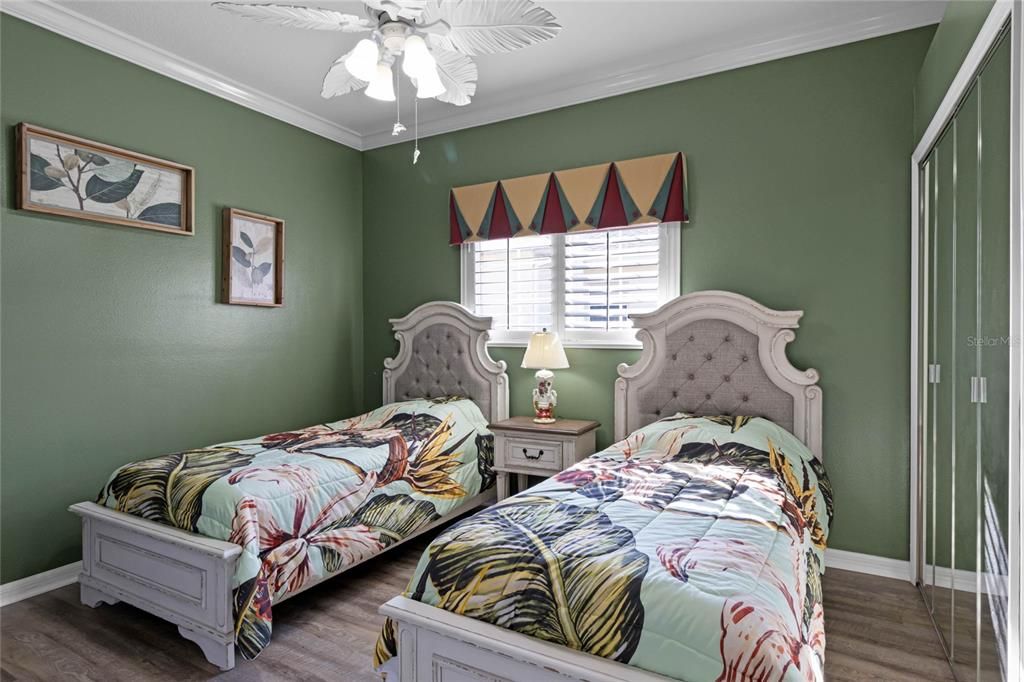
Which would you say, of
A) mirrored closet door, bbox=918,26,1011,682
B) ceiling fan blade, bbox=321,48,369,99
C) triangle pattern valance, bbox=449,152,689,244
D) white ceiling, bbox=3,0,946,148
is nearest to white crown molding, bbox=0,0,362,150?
white ceiling, bbox=3,0,946,148

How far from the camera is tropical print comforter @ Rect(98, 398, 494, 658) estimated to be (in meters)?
2.27

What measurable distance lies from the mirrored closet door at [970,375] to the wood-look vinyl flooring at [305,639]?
16 cm

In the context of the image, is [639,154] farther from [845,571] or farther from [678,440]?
[845,571]

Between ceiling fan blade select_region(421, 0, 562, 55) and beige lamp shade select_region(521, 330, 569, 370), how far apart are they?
175 centimetres

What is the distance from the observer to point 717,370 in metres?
3.20

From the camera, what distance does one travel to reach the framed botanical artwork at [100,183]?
110 inches

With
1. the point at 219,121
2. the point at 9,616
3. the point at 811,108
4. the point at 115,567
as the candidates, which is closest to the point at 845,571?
the point at 811,108

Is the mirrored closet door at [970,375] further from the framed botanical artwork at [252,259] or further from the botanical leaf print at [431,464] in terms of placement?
the framed botanical artwork at [252,259]

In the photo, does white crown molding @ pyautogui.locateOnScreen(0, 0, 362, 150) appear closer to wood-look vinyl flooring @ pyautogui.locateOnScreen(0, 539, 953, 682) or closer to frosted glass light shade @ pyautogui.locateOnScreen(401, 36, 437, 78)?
frosted glass light shade @ pyautogui.locateOnScreen(401, 36, 437, 78)

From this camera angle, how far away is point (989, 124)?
5.64 ft

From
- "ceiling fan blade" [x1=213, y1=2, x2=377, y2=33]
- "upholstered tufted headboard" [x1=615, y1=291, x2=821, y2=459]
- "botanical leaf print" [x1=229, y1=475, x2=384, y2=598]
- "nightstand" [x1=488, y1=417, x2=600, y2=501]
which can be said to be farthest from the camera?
"nightstand" [x1=488, y1=417, x2=600, y2=501]

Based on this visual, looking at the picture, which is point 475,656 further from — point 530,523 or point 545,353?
point 545,353

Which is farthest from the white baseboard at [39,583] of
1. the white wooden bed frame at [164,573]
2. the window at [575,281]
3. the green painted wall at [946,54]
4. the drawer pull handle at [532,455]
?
the green painted wall at [946,54]

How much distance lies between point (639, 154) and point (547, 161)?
63cm
